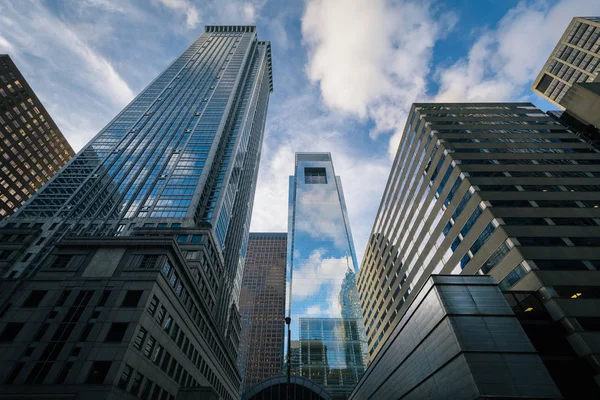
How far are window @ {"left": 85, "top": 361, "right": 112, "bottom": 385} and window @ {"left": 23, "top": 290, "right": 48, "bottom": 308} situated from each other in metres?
9.81

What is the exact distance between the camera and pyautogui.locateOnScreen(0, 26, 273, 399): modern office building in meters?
26.6

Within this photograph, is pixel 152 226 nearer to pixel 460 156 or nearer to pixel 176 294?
pixel 176 294

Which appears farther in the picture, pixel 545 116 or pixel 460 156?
pixel 545 116

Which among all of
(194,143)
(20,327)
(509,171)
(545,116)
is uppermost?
(194,143)

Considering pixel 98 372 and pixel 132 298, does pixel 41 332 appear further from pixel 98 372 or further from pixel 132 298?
pixel 132 298

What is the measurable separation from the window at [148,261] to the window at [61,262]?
7.97 m

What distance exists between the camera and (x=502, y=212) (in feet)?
119

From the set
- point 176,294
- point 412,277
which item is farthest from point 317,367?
point 176,294

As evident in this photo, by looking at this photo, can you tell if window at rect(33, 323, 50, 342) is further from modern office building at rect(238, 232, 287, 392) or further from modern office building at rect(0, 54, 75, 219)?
modern office building at rect(238, 232, 287, 392)

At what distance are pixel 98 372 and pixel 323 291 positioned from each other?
125m

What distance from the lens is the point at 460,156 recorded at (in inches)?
1833

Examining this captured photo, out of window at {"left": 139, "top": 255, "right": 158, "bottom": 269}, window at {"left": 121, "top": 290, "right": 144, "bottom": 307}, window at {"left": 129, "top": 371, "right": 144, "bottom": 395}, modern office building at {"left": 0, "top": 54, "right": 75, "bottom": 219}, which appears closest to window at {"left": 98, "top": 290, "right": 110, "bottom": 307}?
window at {"left": 121, "top": 290, "right": 144, "bottom": 307}

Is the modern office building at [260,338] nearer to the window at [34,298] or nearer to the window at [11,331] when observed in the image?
the window at [34,298]

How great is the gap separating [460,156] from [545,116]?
96.1 ft
